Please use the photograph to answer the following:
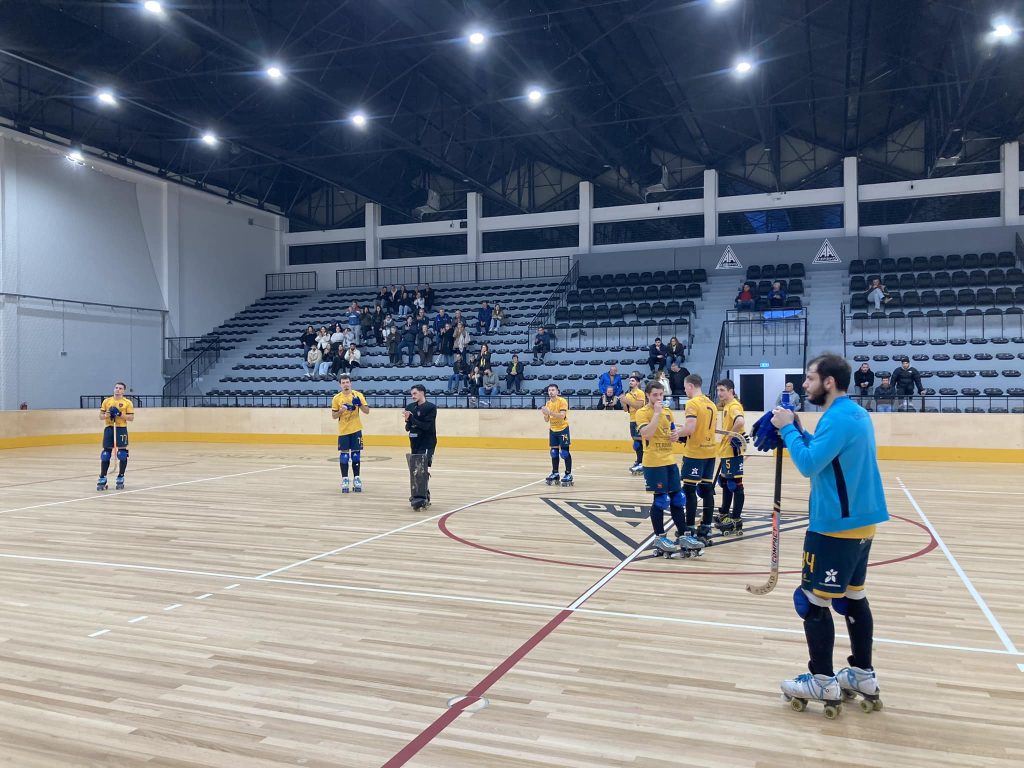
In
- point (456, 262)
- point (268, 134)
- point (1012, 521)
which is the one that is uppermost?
point (268, 134)

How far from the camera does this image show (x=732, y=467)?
8.55 meters

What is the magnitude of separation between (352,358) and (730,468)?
17.7 metres

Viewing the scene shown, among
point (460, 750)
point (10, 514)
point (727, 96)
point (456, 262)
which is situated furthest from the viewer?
point (456, 262)

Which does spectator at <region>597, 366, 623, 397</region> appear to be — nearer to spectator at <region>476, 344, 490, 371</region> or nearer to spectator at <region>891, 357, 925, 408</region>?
spectator at <region>476, 344, 490, 371</region>

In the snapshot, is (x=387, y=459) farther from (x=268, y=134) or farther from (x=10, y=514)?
(x=268, y=134)

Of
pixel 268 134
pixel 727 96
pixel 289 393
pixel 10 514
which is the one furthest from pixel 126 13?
pixel 727 96

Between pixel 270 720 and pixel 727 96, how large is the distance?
23.1 m

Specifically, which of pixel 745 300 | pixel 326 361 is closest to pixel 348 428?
pixel 326 361

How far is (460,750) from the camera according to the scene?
3412 millimetres

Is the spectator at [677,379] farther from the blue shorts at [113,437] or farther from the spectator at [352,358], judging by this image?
the blue shorts at [113,437]

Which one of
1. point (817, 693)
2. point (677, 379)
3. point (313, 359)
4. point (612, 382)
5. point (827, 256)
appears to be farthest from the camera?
point (827, 256)

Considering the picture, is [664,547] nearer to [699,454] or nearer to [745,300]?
[699,454]

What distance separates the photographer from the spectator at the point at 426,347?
2419cm

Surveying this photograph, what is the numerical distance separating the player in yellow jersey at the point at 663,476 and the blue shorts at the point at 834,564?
3498 mm
